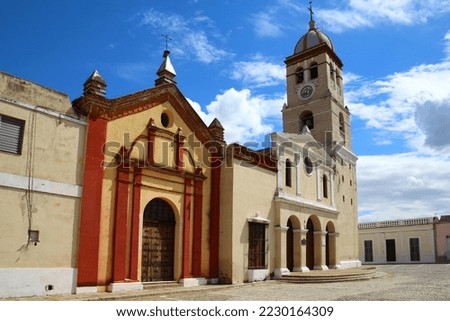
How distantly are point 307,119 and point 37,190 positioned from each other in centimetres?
2002

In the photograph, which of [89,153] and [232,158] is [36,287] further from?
[232,158]

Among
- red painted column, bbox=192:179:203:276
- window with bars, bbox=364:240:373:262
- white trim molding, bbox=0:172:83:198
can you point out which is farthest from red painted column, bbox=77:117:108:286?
window with bars, bbox=364:240:373:262

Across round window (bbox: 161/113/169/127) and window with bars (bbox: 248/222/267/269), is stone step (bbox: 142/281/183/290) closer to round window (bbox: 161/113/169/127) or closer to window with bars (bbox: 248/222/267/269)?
window with bars (bbox: 248/222/267/269)

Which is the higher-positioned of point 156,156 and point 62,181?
point 156,156

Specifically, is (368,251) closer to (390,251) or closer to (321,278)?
(390,251)

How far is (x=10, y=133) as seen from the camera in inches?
438

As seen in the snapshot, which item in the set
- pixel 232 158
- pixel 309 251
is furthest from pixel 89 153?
pixel 309 251

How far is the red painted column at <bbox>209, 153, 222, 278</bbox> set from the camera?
16.2 metres

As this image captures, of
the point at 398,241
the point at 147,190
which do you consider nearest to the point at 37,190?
the point at 147,190

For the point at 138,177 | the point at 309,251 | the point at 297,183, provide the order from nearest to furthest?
the point at 138,177 < the point at 297,183 < the point at 309,251

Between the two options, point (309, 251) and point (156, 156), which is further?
point (309, 251)

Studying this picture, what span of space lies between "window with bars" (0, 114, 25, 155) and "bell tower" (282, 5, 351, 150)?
18395 millimetres

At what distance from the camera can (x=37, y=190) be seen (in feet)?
37.2

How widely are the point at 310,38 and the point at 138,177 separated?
63.5 ft
